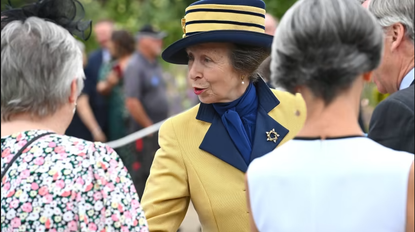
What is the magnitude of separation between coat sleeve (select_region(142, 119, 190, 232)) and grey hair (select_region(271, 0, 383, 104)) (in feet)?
3.96

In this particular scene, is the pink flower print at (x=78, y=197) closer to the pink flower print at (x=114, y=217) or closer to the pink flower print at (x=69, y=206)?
the pink flower print at (x=69, y=206)

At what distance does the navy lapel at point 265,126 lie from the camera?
3.30 meters

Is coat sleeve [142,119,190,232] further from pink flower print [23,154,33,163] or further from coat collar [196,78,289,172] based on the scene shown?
pink flower print [23,154,33,163]

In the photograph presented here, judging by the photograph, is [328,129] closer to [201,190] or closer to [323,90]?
[323,90]

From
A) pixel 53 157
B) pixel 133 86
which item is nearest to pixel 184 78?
pixel 133 86

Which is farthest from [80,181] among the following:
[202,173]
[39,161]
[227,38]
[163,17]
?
[163,17]

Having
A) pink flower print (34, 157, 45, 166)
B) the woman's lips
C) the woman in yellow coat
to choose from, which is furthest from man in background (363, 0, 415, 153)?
pink flower print (34, 157, 45, 166)

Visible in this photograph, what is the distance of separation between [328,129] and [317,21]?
337 millimetres

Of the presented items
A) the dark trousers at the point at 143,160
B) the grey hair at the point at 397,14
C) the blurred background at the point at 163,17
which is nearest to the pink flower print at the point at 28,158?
the grey hair at the point at 397,14

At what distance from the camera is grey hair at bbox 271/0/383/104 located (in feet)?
6.81

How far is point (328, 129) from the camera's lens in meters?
2.15

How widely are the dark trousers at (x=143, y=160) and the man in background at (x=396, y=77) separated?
518cm

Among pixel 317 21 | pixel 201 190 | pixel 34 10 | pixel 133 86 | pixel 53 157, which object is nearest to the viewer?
pixel 317 21

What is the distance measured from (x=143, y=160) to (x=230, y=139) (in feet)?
15.5
